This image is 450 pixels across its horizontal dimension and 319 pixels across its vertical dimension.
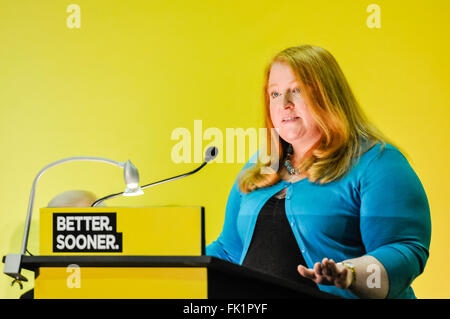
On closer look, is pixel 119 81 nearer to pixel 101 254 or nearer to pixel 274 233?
pixel 274 233

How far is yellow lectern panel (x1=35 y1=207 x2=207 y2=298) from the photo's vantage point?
3.72 feet

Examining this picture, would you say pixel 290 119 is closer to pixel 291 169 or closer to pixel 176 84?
pixel 291 169

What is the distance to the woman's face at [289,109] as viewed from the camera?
209 cm

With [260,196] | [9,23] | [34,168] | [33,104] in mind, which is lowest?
[260,196]

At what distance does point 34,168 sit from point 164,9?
950mm

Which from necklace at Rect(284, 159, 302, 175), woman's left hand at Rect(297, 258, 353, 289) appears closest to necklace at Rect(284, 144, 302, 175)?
necklace at Rect(284, 159, 302, 175)

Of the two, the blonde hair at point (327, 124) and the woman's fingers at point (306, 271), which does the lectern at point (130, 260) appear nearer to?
the woman's fingers at point (306, 271)

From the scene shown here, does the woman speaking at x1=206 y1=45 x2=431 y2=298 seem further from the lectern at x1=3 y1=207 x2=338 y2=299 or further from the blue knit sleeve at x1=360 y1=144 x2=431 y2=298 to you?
the lectern at x1=3 y1=207 x2=338 y2=299

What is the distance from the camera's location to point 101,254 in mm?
1142

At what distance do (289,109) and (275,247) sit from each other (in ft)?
1.94

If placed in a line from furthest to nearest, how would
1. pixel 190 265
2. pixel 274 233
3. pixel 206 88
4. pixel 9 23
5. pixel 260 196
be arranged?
pixel 9 23 → pixel 206 88 → pixel 260 196 → pixel 274 233 → pixel 190 265

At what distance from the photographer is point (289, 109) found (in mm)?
2150

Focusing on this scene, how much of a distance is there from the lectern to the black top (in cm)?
61
